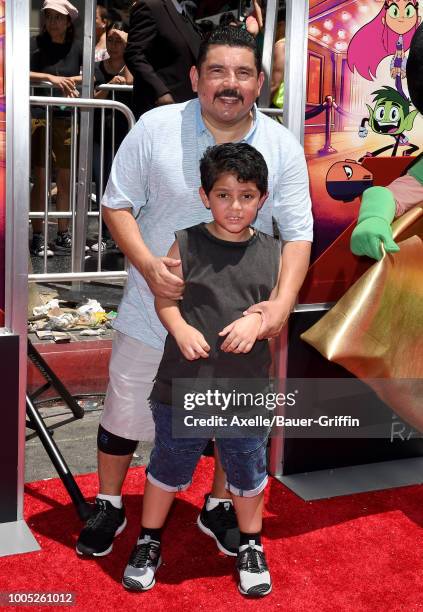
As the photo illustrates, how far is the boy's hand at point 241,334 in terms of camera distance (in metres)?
2.83

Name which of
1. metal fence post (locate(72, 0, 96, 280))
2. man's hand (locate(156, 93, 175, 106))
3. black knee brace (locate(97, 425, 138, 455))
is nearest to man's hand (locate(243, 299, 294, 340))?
black knee brace (locate(97, 425, 138, 455))

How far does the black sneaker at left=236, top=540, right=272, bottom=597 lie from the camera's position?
10.1ft

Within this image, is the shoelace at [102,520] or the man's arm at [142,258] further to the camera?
the shoelace at [102,520]

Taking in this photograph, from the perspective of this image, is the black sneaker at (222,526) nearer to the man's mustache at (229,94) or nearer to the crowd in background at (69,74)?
the man's mustache at (229,94)

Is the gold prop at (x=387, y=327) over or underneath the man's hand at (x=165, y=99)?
underneath

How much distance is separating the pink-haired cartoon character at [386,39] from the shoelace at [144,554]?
2156 mm

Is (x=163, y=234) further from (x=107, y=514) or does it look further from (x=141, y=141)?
(x=107, y=514)

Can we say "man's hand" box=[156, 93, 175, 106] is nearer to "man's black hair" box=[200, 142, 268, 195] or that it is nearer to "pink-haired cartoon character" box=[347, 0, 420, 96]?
"pink-haired cartoon character" box=[347, 0, 420, 96]

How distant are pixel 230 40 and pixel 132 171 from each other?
21.9 inches

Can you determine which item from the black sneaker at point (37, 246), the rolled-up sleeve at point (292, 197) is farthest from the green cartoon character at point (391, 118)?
the black sneaker at point (37, 246)

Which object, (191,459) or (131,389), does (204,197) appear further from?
(191,459)

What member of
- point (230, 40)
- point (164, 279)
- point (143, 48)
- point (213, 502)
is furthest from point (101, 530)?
point (143, 48)

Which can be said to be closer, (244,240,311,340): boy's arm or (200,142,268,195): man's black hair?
(200,142,268,195): man's black hair

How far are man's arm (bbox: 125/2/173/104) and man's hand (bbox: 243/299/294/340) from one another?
2188 mm
